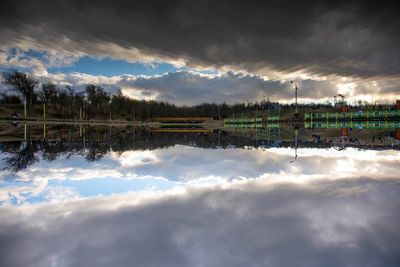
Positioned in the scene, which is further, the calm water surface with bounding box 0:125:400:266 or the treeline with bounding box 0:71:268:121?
the treeline with bounding box 0:71:268:121

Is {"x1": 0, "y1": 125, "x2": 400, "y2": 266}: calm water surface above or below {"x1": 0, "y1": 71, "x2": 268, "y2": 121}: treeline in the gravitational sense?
below

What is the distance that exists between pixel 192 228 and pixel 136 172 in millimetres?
5348

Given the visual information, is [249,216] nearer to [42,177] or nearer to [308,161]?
[42,177]

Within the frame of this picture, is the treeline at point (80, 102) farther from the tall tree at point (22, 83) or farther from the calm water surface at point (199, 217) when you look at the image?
the calm water surface at point (199, 217)

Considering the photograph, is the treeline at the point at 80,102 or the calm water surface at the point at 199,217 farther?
the treeline at the point at 80,102

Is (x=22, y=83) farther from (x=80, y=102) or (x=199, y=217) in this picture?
(x=199, y=217)

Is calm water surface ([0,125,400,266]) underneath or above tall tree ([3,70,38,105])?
underneath

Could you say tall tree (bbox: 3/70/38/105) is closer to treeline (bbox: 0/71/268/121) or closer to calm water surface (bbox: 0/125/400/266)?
treeline (bbox: 0/71/268/121)

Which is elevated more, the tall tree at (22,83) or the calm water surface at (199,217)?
the tall tree at (22,83)

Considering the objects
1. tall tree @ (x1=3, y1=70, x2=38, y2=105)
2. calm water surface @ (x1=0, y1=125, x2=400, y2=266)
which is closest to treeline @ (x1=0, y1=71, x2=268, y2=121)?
tall tree @ (x1=3, y1=70, x2=38, y2=105)

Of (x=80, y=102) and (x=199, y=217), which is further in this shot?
(x=80, y=102)

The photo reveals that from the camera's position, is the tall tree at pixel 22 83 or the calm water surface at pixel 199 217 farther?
the tall tree at pixel 22 83

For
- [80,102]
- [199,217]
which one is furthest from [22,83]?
[199,217]

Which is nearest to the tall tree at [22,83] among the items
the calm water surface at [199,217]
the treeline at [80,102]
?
the treeline at [80,102]
